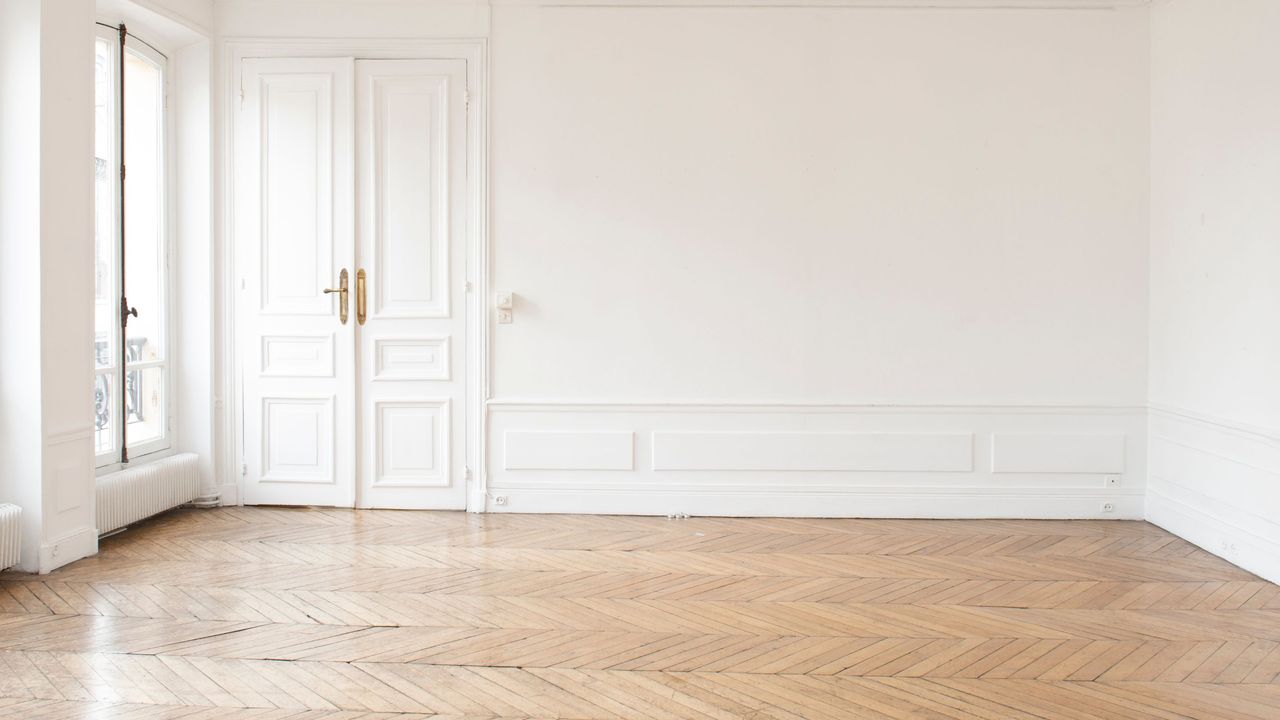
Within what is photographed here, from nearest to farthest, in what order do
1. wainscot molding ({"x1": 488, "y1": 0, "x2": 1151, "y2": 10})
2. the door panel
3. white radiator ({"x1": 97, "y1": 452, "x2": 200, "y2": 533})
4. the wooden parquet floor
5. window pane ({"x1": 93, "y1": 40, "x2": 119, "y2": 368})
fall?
the wooden parquet floor
white radiator ({"x1": 97, "y1": 452, "x2": 200, "y2": 533})
window pane ({"x1": 93, "y1": 40, "x2": 119, "y2": 368})
wainscot molding ({"x1": 488, "y1": 0, "x2": 1151, "y2": 10})
the door panel

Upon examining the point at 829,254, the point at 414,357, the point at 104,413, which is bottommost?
the point at 104,413

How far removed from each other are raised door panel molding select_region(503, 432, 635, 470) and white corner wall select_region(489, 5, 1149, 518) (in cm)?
1

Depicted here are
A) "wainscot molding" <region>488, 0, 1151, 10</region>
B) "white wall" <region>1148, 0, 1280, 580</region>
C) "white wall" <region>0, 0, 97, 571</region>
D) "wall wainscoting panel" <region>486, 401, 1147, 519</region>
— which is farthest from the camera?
"wall wainscoting panel" <region>486, 401, 1147, 519</region>

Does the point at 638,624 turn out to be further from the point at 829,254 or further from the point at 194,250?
the point at 194,250

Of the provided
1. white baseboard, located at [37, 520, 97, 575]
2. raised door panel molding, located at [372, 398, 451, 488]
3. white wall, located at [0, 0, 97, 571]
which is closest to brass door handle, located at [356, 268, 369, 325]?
raised door panel molding, located at [372, 398, 451, 488]

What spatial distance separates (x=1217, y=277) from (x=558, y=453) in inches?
145

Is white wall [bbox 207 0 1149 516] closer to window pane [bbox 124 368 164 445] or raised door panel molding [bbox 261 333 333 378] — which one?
raised door panel molding [bbox 261 333 333 378]

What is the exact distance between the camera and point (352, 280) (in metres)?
5.55

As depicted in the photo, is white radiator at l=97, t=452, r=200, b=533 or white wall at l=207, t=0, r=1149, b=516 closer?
white radiator at l=97, t=452, r=200, b=533

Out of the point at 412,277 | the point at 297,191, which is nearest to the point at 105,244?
the point at 297,191

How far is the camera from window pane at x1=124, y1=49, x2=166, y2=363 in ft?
17.0

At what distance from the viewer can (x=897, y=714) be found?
113 inches

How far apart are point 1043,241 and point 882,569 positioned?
228 centimetres

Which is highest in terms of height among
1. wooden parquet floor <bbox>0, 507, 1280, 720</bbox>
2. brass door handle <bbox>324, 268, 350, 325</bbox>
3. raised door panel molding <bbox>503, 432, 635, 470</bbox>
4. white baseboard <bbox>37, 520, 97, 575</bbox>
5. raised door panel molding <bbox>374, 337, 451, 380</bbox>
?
brass door handle <bbox>324, 268, 350, 325</bbox>
